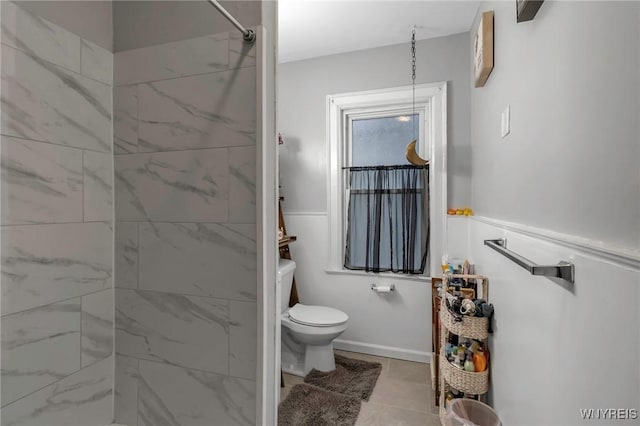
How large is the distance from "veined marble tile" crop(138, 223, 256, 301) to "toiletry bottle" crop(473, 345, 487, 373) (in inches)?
46.1

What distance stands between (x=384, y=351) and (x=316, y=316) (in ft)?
2.26

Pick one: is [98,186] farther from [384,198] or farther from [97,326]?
[384,198]

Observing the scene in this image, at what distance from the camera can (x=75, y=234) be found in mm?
1020

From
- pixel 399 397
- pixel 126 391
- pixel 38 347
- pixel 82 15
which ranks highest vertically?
pixel 82 15

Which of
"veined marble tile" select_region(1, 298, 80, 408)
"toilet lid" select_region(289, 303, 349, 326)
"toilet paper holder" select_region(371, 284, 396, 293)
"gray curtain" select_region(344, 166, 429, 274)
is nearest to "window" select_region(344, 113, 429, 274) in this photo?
"gray curtain" select_region(344, 166, 429, 274)

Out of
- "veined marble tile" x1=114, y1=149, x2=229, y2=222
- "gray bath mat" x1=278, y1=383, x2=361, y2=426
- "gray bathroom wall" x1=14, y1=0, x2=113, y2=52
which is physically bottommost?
"gray bath mat" x1=278, y1=383, x2=361, y2=426

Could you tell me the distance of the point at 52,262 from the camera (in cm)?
96

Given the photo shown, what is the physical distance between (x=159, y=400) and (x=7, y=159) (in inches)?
34.7

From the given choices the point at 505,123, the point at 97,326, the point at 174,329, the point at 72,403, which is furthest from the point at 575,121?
the point at 72,403

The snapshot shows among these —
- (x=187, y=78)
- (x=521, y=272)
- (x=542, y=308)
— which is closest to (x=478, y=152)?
(x=521, y=272)

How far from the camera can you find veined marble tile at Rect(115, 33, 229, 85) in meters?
1.01

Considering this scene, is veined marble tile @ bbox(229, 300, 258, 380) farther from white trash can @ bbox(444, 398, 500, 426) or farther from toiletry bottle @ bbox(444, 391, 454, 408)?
toiletry bottle @ bbox(444, 391, 454, 408)

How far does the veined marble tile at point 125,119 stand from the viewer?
110cm

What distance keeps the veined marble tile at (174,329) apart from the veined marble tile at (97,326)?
26mm
